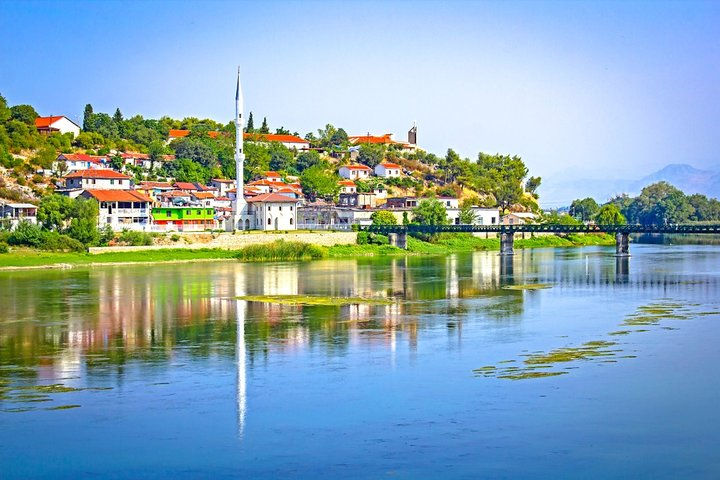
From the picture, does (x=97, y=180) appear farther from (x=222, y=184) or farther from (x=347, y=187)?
(x=347, y=187)

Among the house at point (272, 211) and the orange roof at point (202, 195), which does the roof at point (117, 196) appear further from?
the house at point (272, 211)

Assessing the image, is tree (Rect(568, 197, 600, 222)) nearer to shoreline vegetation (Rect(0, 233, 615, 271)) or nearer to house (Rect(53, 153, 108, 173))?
shoreline vegetation (Rect(0, 233, 615, 271))

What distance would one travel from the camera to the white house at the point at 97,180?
76625 millimetres

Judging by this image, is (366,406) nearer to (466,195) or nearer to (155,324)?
(155,324)

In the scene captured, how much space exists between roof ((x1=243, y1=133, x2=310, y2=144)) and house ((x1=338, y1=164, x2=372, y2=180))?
12598mm

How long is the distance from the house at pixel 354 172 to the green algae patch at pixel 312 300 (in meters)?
69.8

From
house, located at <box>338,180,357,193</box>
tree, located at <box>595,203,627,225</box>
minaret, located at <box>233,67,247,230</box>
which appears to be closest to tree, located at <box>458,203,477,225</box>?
house, located at <box>338,180,357,193</box>

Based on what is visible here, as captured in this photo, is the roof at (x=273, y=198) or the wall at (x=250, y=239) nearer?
the wall at (x=250, y=239)

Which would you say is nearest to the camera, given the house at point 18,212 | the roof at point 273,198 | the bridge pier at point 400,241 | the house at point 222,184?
the house at point 18,212

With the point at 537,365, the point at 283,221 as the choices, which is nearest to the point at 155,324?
the point at 537,365

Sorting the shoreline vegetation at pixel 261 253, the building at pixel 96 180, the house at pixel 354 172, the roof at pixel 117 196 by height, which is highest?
the house at pixel 354 172

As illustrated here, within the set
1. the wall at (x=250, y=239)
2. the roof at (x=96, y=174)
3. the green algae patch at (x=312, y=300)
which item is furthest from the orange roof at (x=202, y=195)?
the green algae patch at (x=312, y=300)

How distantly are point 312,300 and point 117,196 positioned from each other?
122ft

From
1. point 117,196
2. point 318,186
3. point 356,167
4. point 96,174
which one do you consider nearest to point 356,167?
point 356,167
